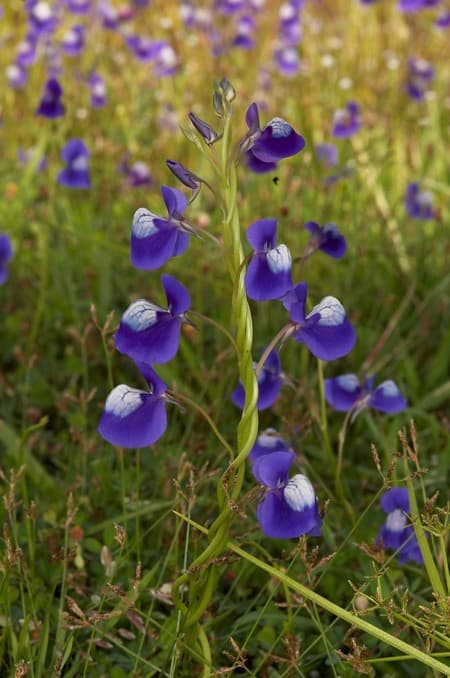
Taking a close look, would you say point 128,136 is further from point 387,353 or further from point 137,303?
point 137,303

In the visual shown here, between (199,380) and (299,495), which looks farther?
(199,380)

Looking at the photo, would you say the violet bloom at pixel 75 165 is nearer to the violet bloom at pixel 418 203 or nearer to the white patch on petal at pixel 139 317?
the violet bloom at pixel 418 203

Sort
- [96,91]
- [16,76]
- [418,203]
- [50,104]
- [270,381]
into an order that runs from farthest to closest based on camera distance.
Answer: [16,76], [96,91], [418,203], [50,104], [270,381]

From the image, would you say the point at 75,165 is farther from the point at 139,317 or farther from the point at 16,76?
the point at 139,317

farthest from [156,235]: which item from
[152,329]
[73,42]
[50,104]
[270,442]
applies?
[73,42]

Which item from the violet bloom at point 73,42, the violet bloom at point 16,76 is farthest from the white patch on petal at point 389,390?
the violet bloom at point 16,76

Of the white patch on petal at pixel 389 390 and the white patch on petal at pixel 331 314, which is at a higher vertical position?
the white patch on petal at pixel 331 314
